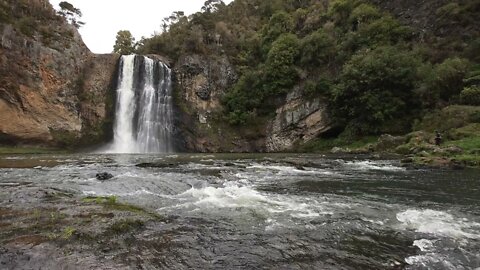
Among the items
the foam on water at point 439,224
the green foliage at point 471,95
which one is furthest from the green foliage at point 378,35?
the foam on water at point 439,224

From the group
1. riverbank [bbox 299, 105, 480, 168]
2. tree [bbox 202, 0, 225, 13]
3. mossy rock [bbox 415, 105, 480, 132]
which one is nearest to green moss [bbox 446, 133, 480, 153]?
riverbank [bbox 299, 105, 480, 168]

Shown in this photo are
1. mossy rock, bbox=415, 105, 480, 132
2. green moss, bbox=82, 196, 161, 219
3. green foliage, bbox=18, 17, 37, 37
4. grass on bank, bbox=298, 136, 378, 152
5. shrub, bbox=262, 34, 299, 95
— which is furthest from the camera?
shrub, bbox=262, 34, 299, 95

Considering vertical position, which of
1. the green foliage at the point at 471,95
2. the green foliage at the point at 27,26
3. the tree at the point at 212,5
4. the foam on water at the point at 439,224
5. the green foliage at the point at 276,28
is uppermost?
the tree at the point at 212,5

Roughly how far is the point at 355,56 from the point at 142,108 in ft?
87.4

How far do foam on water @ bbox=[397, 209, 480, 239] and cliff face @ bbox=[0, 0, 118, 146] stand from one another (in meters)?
41.6

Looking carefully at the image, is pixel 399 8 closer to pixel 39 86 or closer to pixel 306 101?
pixel 306 101

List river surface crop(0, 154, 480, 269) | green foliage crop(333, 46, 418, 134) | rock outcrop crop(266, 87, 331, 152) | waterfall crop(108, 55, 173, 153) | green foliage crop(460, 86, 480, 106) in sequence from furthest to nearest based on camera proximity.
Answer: waterfall crop(108, 55, 173, 153) < rock outcrop crop(266, 87, 331, 152) < green foliage crop(333, 46, 418, 134) < green foliage crop(460, 86, 480, 106) < river surface crop(0, 154, 480, 269)

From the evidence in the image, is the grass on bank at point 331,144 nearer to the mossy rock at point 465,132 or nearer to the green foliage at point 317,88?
the green foliage at point 317,88

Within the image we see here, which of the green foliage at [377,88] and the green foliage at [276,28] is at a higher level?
the green foliage at [276,28]

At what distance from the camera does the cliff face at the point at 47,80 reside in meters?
38.1

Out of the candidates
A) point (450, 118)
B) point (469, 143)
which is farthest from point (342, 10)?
point (469, 143)

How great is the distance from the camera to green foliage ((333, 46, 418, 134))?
34969mm

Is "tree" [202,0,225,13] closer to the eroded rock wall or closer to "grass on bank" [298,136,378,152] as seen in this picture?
the eroded rock wall

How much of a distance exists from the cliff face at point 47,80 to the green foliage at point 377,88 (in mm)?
31108
